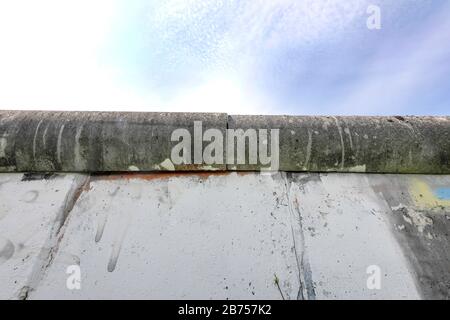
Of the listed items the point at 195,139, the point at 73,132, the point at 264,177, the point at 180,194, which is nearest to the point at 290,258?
the point at 264,177

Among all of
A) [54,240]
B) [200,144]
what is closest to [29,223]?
[54,240]

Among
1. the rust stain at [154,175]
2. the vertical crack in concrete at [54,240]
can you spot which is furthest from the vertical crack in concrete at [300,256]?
the vertical crack in concrete at [54,240]

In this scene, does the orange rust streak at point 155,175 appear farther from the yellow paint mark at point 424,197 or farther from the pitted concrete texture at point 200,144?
the yellow paint mark at point 424,197

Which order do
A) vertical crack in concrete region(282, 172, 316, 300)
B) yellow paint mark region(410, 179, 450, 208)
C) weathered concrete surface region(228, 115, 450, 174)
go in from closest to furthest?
vertical crack in concrete region(282, 172, 316, 300) < yellow paint mark region(410, 179, 450, 208) < weathered concrete surface region(228, 115, 450, 174)

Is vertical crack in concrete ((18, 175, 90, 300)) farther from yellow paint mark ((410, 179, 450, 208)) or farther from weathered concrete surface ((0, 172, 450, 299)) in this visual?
yellow paint mark ((410, 179, 450, 208))

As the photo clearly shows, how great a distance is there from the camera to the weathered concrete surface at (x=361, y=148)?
160 centimetres

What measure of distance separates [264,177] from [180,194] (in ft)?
1.30

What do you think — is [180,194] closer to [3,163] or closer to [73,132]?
[73,132]

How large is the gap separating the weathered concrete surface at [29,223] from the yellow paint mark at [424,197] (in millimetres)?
1512

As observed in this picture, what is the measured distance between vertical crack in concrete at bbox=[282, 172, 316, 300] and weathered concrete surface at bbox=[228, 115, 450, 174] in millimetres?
191

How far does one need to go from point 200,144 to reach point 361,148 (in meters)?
0.76

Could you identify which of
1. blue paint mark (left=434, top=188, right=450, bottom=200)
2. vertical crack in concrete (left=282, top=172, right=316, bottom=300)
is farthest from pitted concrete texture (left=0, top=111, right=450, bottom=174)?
vertical crack in concrete (left=282, top=172, right=316, bottom=300)

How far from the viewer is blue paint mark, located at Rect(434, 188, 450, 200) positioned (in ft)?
4.99

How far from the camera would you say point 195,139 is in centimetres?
159
